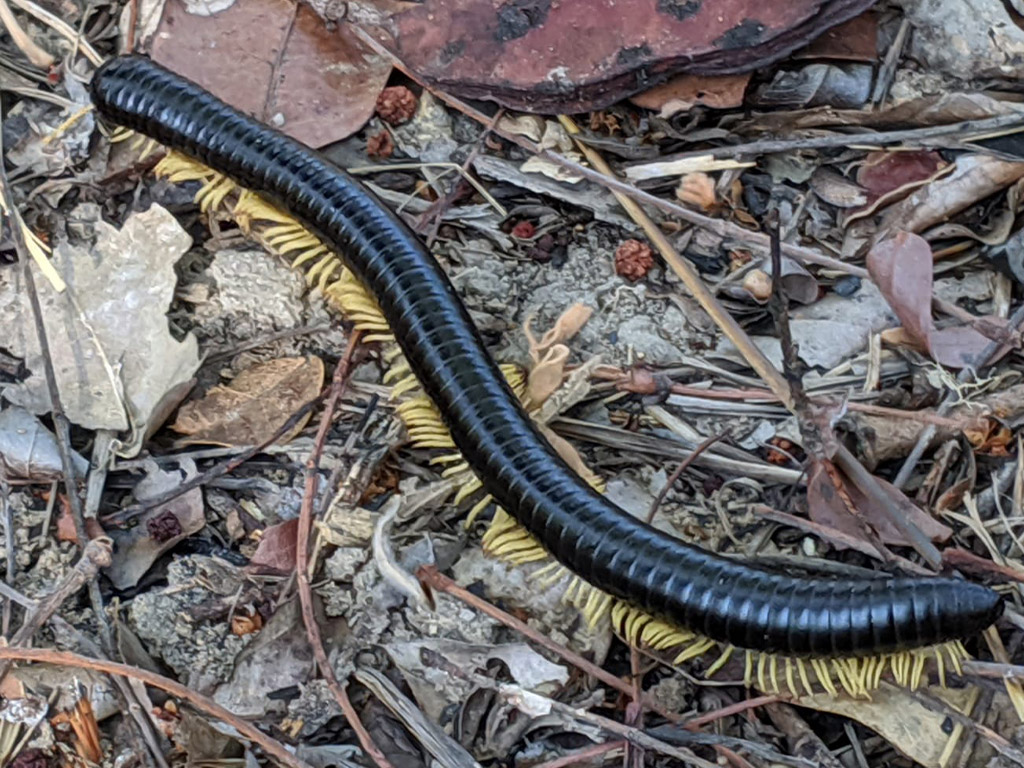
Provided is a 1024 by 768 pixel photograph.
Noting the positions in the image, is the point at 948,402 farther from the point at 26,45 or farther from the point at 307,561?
the point at 26,45

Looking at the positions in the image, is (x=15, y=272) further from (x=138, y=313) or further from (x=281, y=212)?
(x=281, y=212)

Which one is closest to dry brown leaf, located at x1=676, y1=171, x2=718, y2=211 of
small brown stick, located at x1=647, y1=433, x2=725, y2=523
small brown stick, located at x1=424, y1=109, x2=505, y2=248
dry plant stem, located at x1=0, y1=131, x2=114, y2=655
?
small brown stick, located at x1=424, y1=109, x2=505, y2=248

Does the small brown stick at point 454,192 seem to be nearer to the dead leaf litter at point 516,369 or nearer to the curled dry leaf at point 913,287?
the dead leaf litter at point 516,369

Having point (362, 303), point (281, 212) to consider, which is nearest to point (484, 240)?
point (362, 303)

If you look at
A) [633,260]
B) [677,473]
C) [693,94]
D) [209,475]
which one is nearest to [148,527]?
[209,475]

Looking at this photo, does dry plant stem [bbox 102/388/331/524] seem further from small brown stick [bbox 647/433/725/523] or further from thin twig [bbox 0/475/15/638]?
small brown stick [bbox 647/433/725/523]

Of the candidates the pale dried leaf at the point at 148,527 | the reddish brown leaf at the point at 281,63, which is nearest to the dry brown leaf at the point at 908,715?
the pale dried leaf at the point at 148,527
